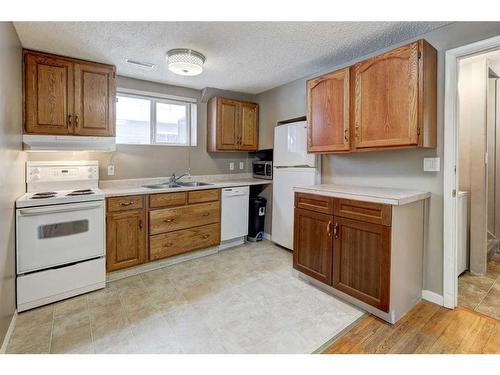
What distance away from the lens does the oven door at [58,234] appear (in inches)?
80.1

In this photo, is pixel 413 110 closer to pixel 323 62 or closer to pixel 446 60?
pixel 446 60

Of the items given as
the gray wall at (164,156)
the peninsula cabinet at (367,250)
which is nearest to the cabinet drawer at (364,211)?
the peninsula cabinet at (367,250)

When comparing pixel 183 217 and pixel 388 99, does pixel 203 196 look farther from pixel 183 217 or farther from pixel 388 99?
pixel 388 99

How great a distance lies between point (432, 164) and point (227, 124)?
2528 millimetres

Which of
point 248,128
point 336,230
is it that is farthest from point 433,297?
point 248,128

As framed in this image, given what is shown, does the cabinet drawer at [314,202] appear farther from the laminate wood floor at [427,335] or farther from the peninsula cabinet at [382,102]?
the laminate wood floor at [427,335]

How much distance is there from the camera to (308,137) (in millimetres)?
2760

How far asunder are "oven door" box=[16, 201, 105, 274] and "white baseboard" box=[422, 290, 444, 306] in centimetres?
290

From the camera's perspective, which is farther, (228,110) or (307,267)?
(228,110)

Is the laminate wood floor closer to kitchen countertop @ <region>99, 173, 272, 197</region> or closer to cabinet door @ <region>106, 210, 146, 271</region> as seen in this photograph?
cabinet door @ <region>106, 210, 146, 271</region>

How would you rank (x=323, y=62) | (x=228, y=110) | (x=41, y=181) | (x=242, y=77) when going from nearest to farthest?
(x=41, y=181) → (x=323, y=62) → (x=242, y=77) → (x=228, y=110)

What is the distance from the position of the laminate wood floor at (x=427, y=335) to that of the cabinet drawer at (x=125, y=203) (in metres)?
2.15
